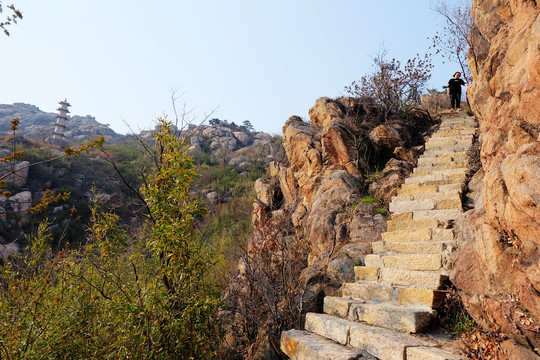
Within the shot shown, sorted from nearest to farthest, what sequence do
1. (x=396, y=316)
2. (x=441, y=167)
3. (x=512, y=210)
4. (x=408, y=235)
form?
(x=512, y=210)
(x=396, y=316)
(x=408, y=235)
(x=441, y=167)

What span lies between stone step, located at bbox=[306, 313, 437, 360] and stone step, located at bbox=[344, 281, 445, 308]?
0.38 meters

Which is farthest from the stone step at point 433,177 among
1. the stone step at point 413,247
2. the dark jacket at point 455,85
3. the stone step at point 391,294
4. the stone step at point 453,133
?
the dark jacket at point 455,85

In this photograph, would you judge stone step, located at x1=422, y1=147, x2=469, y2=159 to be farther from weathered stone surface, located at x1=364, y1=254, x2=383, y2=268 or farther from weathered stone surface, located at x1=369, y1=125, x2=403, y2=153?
weathered stone surface, located at x1=364, y1=254, x2=383, y2=268

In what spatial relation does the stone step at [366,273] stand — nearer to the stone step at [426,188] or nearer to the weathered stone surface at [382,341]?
the weathered stone surface at [382,341]

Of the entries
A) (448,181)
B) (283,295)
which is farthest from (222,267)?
(448,181)

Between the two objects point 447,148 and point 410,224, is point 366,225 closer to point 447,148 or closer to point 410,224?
point 410,224

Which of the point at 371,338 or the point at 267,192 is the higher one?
the point at 267,192

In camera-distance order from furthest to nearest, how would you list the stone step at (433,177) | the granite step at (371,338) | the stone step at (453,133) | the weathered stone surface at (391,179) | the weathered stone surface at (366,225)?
the stone step at (453,133) < the weathered stone surface at (391,179) < the stone step at (433,177) < the weathered stone surface at (366,225) < the granite step at (371,338)

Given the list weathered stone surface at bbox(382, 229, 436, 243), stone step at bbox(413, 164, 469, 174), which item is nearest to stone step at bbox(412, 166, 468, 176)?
stone step at bbox(413, 164, 469, 174)

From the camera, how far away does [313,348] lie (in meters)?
3.07

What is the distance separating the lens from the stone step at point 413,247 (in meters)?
3.82

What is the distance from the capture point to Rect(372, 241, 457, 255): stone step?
12.5ft

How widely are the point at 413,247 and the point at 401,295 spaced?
958 millimetres

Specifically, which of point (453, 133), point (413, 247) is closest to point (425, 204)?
point (413, 247)
